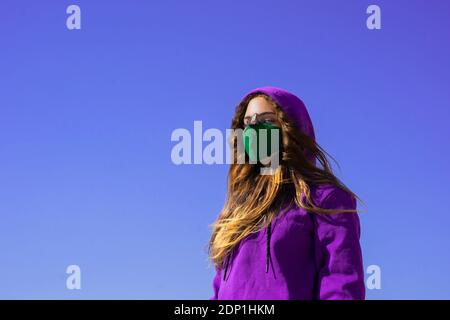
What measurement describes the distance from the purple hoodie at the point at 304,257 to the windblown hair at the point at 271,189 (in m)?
0.07

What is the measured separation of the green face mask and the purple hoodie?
608 millimetres

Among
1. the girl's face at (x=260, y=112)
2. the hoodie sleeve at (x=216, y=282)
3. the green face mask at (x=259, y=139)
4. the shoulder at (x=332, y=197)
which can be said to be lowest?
the hoodie sleeve at (x=216, y=282)

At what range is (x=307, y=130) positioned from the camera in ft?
21.5

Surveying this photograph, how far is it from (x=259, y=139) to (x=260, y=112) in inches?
12.0

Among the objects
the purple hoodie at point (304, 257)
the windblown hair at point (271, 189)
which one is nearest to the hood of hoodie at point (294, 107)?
the windblown hair at point (271, 189)

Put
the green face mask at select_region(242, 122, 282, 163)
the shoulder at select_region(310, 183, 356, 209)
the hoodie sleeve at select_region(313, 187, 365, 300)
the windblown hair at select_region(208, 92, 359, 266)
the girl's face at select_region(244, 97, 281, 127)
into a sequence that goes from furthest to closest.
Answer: the girl's face at select_region(244, 97, 281, 127), the green face mask at select_region(242, 122, 282, 163), the windblown hair at select_region(208, 92, 359, 266), the shoulder at select_region(310, 183, 356, 209), the hoodie sleeve at select_region(313, 187, 365, 300)

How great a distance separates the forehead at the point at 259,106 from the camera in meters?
6.59

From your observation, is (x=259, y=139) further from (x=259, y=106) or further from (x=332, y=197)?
(x=332, y=197)

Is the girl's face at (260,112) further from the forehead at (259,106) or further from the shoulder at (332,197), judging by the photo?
the shoulder at (332,197)

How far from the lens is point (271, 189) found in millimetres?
6199

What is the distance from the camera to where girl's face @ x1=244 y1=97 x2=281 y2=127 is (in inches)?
258

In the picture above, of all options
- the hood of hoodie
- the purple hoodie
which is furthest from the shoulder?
the hood of hoodie

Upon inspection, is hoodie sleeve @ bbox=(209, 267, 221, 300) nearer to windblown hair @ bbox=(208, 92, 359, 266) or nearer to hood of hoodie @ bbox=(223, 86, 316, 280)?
windblown hair @ bbox=(208, 92, 359, 266)
